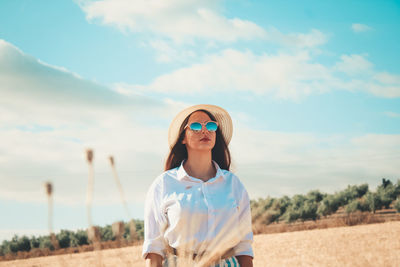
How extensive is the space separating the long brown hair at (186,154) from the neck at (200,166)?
225mm

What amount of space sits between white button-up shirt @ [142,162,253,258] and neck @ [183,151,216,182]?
0.29 ft

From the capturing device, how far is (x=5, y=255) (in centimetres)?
1684

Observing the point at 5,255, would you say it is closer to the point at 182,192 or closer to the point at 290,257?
the point at 290,257

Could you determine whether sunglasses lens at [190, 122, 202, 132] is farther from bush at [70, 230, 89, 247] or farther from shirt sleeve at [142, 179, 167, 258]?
bush at [70, 230, 89, 247]

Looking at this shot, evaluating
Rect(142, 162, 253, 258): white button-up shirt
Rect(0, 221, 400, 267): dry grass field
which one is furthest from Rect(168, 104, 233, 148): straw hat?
Rect(0, 221, 400, 267): dry grass field

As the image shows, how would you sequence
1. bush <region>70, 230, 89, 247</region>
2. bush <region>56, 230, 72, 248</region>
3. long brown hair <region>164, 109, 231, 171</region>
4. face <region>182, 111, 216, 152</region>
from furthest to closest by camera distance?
bush <region>56, 230, 72, 248</region>
bush <region>70, 230, 89, 247</region>
long brown hair <region>164, 109, 231, 171</region>
face <region>182, 111, 216, 152</region>

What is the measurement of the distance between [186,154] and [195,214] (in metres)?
0.70

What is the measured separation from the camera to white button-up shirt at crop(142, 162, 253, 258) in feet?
7.45

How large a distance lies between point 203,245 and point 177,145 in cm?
86

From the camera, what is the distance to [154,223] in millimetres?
2385

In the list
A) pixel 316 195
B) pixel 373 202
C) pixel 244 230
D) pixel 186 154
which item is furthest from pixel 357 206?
pixel 244 230

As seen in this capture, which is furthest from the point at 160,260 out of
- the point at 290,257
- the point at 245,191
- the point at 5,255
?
the point at 5,255

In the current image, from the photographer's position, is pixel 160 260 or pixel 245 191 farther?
pixel 245 191

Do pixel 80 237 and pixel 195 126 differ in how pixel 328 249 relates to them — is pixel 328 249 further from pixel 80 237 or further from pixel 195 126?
pixel 80 237
